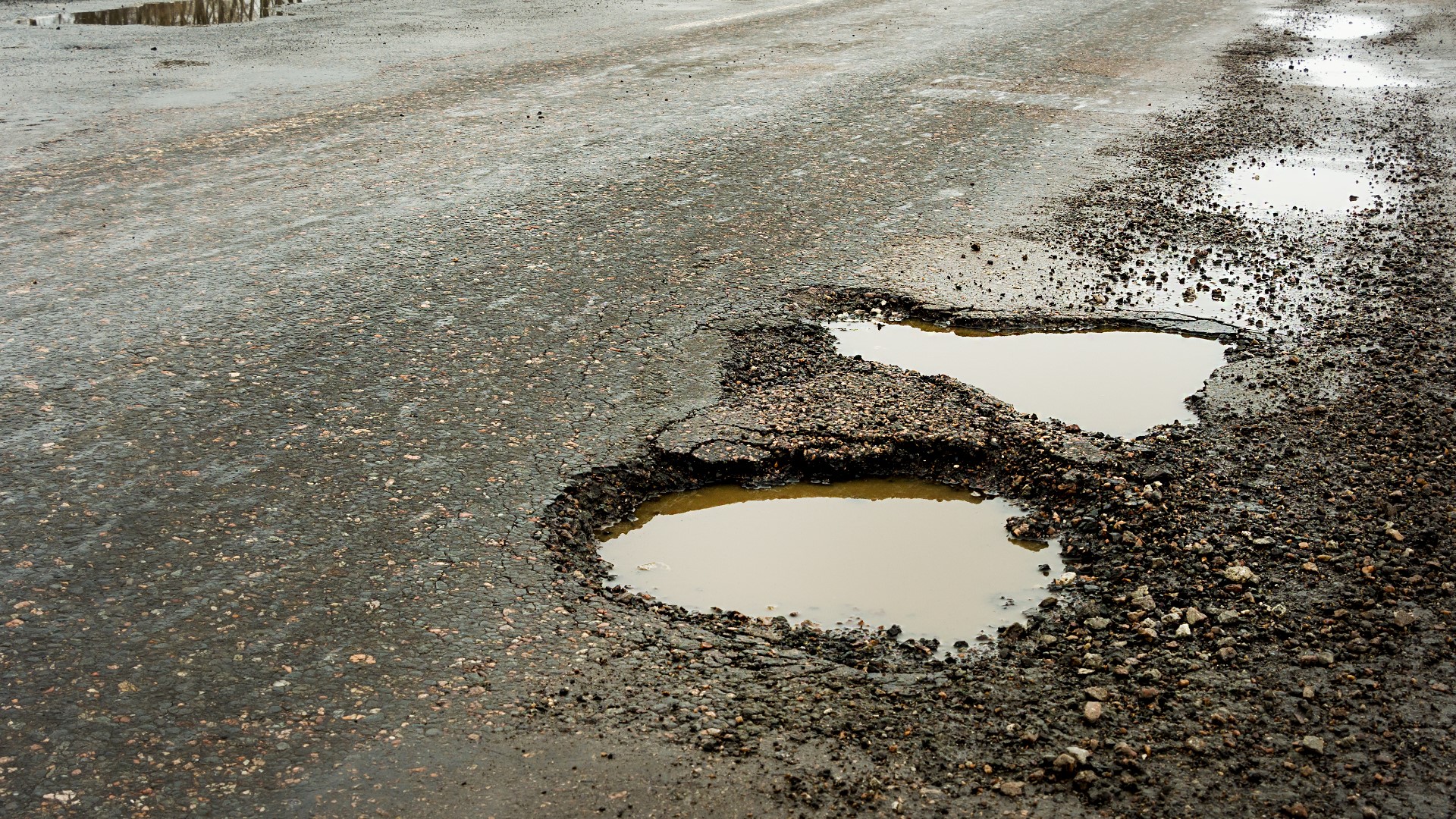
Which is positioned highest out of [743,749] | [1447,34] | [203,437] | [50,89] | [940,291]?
[1447,34]

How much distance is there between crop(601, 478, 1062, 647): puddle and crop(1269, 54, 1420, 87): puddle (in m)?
9.64

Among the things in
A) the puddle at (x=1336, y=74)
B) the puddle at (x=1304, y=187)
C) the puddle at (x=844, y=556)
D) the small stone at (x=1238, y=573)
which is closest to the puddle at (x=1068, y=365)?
the puddle at (x=844, y=556)

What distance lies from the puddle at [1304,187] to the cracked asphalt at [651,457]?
105mm

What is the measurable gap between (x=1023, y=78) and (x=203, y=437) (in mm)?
9473

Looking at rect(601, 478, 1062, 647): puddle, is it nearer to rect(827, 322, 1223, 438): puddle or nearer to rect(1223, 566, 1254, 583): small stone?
rect(1223, 566, 1254, 583): small stone

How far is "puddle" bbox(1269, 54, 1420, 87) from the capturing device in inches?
464

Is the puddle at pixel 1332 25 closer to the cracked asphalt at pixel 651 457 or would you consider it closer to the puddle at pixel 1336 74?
the puddle at pixel 1336 74

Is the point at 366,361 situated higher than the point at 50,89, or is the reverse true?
the point at 50,89

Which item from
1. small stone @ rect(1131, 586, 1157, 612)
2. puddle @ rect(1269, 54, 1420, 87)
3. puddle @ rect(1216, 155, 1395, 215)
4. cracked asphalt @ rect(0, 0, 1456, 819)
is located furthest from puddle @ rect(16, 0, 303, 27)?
small stone @ rect(1131, 586, 1157, 612)

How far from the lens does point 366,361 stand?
5.15 meters

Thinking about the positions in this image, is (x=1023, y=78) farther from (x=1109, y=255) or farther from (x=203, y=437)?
(x=203, y=437)

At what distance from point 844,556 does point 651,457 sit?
850 mm

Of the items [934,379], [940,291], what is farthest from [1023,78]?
[934,379]

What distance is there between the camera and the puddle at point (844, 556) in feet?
12.4
